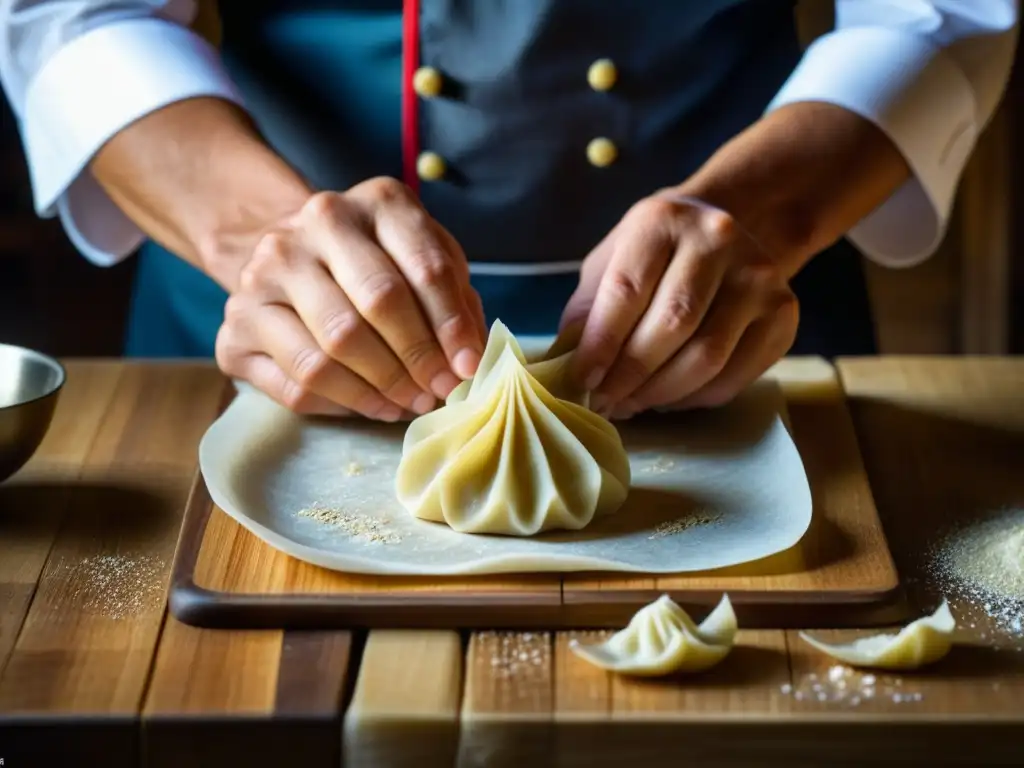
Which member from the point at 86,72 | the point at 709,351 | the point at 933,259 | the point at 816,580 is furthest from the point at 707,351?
the point at 933,259

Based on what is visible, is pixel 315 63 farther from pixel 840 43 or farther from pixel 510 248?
pixel 840 43

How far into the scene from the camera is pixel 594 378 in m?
1.37

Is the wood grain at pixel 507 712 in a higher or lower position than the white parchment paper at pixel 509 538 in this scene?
higher

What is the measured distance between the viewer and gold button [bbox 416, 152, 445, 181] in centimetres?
171

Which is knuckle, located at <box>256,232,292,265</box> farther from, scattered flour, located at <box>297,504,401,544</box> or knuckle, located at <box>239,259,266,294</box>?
scattered flour, located at <box>297,504,401,544</box>

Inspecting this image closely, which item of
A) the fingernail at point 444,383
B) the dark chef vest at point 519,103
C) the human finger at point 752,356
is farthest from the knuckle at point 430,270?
the dark chef vest at point 519,103

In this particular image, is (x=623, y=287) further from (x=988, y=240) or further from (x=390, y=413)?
(x=988, y=240)

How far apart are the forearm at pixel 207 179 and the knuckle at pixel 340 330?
0.69 ft

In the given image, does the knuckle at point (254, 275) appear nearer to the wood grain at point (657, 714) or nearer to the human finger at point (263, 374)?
the human finger at point (263, 374)

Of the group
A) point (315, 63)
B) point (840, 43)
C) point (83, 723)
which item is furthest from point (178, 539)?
point (840, 43)

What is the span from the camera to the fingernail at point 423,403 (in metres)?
1.39

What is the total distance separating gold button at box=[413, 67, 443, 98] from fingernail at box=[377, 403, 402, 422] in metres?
0.49

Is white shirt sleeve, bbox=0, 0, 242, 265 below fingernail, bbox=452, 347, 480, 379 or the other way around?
the other way around

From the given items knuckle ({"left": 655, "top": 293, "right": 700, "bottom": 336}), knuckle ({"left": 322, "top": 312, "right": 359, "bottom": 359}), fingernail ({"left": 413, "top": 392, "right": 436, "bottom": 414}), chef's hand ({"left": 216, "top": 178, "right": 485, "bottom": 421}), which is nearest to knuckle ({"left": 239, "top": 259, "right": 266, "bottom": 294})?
chef's hand ({"left": 216, "top": 178, "right": 485, "bottom": 421})
